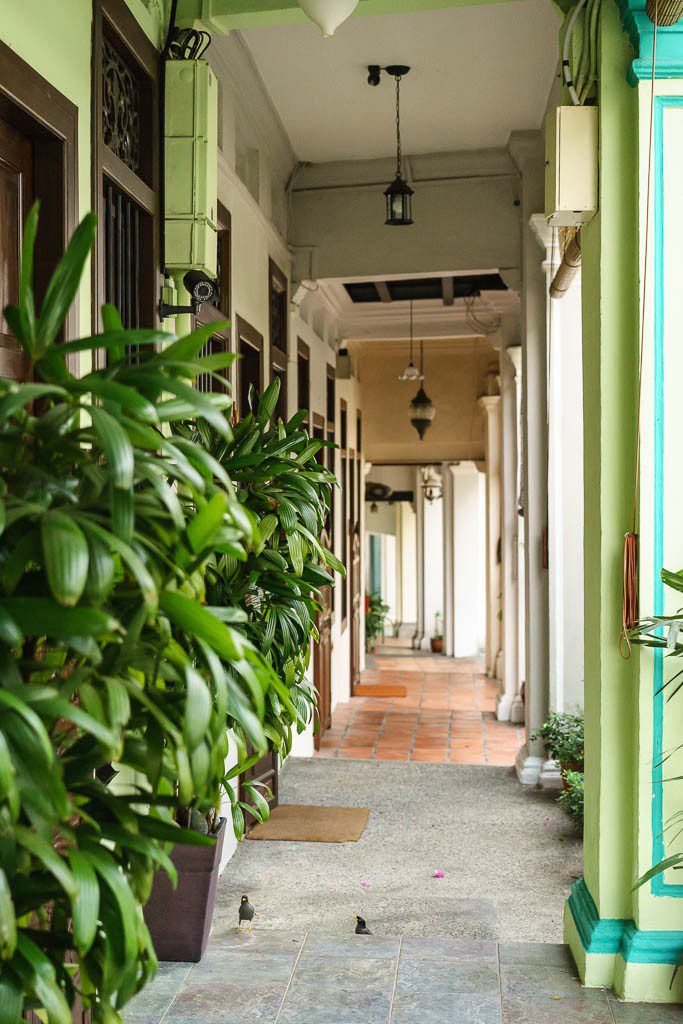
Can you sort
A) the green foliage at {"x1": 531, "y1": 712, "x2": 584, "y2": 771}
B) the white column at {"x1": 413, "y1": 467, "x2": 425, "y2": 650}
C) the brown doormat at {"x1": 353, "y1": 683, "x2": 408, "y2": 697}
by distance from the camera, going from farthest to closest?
the white column at {"x1": 413, "y1": 467, "x2": 425, "y2": 650} < the brown doormat at {"x1": 353, "y1": 683, "x2": 408, "y2": 697} < the green foliage at {"x1": 531, "y1": 712, "x2": 584, "y2": 771}

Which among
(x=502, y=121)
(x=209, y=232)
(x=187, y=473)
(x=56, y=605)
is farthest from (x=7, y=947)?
(x=502, y=121)

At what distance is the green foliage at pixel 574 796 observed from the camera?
4.99 meters

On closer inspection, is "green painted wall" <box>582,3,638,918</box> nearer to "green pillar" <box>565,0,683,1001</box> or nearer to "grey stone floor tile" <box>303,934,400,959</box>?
"green pillar" <box>565,0,683,1001</box>

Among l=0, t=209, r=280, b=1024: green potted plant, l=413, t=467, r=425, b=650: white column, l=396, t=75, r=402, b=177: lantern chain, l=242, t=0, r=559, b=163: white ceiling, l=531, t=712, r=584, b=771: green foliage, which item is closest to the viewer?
l=0, t=209, r=280, b=1024: green potted plant

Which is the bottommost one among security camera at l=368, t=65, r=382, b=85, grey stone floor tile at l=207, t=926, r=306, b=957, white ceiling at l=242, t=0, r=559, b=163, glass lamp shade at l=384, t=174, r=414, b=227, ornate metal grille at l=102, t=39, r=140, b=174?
grey stone floor tile at l=207, t=926, r=306, b=957

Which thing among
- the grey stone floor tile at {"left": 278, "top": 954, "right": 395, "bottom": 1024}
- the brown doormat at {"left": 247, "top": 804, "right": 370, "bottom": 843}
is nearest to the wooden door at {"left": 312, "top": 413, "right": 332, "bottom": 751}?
the brown doormat at {"left": 247, "top": 804, "right": 370, "bottom": 843}

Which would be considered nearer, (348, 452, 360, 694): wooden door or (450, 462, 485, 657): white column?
(348, 452, 360, 694): wooden door

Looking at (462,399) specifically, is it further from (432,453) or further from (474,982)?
(474,982)

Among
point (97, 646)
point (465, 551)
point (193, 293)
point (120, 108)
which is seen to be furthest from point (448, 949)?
point (465, 551)

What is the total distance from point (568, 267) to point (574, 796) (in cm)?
268

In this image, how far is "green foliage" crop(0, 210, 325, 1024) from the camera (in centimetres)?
123

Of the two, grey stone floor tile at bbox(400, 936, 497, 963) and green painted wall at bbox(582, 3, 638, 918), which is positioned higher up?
green painted wall at bbox(582, 3, 638, 918)

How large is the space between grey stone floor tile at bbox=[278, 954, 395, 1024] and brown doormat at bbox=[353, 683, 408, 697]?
23.6ft

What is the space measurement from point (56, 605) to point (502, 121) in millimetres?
5173
